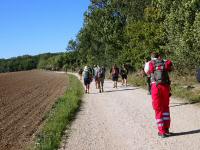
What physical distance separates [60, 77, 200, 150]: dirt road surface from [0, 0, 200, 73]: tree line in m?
8.68

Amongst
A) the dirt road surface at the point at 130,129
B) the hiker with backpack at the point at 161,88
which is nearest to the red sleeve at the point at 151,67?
the hiker with backpack at the point at 161,88

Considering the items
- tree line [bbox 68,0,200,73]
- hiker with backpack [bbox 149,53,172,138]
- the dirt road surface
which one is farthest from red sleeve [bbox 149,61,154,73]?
tree line [bbox 68,0,200,73]

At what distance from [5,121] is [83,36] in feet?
209

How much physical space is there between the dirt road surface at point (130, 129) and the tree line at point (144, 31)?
342 inches

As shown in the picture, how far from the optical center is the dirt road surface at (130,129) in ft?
36.2

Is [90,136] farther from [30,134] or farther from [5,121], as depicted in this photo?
[5,121]

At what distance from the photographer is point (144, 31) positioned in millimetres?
39406

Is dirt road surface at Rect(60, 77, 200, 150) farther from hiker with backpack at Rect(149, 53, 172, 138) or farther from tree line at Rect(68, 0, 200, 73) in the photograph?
tree line at Rect(68, 0, 200, 73)

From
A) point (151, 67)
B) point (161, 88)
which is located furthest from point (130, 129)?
point (151, 67)

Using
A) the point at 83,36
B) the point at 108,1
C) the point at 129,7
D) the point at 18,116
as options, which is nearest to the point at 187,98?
the point at 18,116

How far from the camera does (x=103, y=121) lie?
1530 cm

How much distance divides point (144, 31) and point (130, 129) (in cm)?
2679

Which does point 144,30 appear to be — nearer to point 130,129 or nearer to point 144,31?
point 144,31

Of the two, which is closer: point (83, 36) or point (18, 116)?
point (18, 116)
